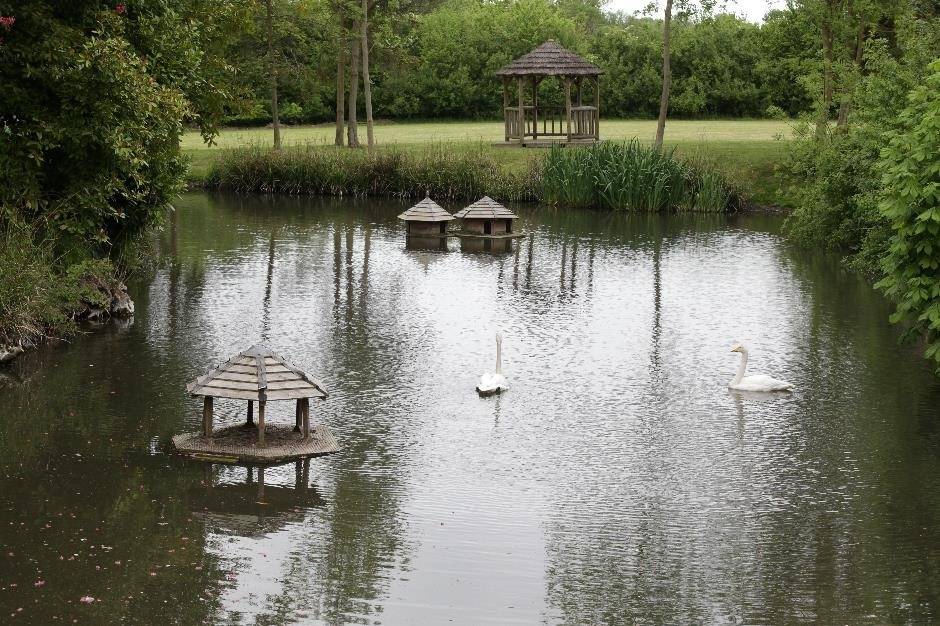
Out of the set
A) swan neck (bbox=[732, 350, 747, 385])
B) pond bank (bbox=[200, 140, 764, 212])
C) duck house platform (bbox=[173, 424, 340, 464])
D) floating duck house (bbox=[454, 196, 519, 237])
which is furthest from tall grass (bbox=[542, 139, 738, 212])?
duck house platform (bbox=[173, 424, 340, 464])

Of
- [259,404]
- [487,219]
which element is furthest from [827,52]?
[259,404]

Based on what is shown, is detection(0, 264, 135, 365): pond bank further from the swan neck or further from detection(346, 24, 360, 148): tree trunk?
detection(346, 24, 360, 148): tree trunk

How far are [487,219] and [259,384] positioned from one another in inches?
707

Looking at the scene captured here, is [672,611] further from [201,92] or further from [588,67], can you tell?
[588,67]

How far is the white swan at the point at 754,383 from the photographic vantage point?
51.2 feet

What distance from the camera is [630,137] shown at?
44.4m

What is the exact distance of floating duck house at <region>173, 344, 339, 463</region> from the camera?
12523 mm

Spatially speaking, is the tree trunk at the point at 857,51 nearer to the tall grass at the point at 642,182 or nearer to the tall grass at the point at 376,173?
the tall grass at the point at 642,182

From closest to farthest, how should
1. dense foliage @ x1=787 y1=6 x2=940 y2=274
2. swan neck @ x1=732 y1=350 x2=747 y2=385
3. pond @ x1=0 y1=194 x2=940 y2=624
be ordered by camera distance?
pond @ x1=0 y1=194 x2=940 y2=624 < swan neck @ x1=732 y1=350 x2=747 y2=385 < dense foliage @ x1=787 y1=6 x2=940 y2=274

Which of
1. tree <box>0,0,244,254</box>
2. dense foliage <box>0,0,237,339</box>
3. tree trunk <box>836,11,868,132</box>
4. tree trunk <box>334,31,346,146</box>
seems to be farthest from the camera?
tree trunk <box>334,31,346,146</box>

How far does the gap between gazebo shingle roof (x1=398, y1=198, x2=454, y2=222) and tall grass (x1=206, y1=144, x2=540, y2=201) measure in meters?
6.93

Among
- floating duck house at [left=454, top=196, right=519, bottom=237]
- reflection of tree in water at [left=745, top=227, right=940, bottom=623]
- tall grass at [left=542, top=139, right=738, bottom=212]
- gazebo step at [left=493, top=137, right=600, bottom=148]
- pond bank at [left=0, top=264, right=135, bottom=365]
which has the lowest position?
reflection of tree in water at [left=745, top=227, right=940, bottom=623]

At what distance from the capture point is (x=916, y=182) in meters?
15.1

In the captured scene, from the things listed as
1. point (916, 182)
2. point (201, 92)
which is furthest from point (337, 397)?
point (201, 92)
